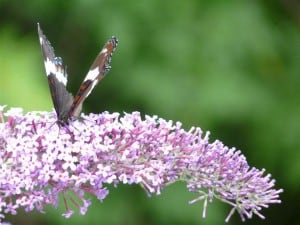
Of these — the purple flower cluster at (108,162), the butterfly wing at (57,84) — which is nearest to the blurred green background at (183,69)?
the butterfly wing at (57,84)

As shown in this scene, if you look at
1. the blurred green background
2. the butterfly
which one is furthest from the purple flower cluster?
the blurred green background

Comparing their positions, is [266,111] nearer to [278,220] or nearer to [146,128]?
[278,220]

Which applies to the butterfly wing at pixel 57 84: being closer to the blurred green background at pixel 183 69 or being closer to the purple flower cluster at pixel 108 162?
the purple flower cluster at pixel 108 162

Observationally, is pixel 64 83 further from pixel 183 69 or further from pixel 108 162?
pixel 183 69

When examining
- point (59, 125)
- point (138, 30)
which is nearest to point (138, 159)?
point (59, 125)

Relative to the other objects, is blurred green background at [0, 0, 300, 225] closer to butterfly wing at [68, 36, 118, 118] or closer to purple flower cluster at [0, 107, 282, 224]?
butterfly wing at [68, 36, 118, 118]

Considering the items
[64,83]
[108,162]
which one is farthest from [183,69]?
[108,162]
